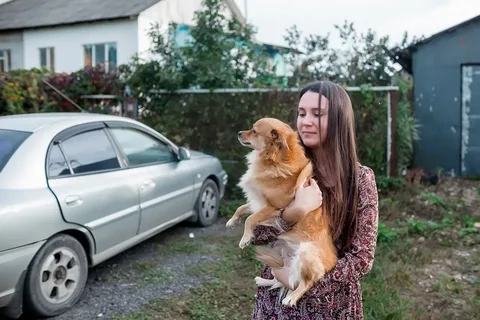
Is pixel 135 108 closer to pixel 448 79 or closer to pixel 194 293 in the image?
pixel 194 293

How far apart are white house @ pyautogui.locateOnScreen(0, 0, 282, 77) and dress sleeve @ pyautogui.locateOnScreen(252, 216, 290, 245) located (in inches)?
619

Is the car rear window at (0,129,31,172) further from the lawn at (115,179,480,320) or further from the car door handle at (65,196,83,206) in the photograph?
the lawn at (115,179,480,320)

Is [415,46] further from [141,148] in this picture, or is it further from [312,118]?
[312,118]

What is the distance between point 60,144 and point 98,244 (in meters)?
0.98

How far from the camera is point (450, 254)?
555 centimetres

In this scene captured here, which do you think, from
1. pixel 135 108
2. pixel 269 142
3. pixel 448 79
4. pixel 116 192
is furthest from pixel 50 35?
pixel 269 142

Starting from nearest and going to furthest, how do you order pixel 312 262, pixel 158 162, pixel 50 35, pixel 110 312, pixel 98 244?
1. pixel 312 262
2. pixel 110 312
3. pixel 98 244
4. pixel 158 162
5. pixel 50 35

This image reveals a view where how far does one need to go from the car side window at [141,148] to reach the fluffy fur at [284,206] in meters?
2.91

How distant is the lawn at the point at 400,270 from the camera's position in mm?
4062

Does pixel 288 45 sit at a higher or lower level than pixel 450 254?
higher

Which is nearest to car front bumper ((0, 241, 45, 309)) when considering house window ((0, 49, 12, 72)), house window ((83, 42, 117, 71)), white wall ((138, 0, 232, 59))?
white wall ((138, 0, 232, 59))

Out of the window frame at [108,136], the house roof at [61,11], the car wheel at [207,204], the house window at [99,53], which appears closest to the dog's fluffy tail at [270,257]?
the window frame at [108,136]

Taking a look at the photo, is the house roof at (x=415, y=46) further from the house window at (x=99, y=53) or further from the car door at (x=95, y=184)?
the house window at (x=99, y=53)

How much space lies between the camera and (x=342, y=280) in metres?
1.89
